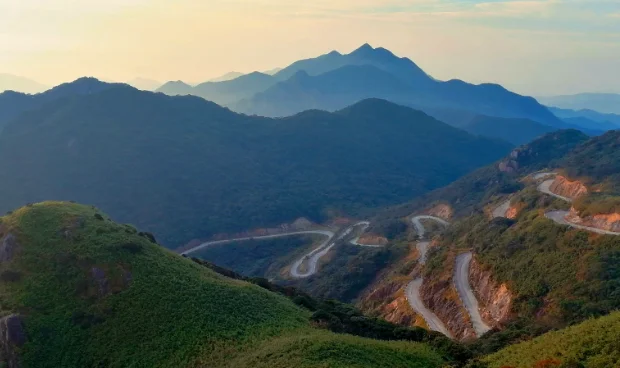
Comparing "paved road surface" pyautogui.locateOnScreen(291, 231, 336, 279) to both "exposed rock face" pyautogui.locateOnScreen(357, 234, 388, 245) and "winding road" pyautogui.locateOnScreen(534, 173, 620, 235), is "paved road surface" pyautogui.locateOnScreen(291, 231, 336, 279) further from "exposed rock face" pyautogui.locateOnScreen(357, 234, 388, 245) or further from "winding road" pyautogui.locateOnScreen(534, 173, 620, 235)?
"winding road" pyautogui.locateOnScreen(534, 173, 620, 235)

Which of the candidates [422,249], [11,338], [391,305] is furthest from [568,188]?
[11,338]

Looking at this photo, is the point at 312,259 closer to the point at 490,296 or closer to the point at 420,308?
the point at 420,308

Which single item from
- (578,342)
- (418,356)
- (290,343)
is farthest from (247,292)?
(578,342)

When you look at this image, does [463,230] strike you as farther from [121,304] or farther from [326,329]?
[121,304]

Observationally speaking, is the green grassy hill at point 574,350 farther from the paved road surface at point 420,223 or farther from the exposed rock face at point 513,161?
the exposed rock face at point 513,161

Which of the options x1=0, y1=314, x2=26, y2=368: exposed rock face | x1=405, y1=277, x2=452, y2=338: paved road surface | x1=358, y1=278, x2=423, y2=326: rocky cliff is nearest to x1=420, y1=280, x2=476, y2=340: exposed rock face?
x1=405, y1=277, x2=452, y2=338: paved road surface
